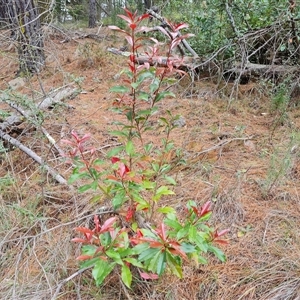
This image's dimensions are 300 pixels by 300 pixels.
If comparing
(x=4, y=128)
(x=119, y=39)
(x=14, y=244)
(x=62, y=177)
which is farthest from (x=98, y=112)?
(x=119, y=39)

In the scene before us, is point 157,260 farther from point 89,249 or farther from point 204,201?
point 204,201

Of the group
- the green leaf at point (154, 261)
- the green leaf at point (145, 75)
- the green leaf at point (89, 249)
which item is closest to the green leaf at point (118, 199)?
the green leaf at point (89, 249)

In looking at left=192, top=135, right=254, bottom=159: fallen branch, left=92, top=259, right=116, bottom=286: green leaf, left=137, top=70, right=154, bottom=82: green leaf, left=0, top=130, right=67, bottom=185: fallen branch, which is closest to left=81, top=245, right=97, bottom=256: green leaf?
left=92, top=259, right=116, bottom=286: green leaf

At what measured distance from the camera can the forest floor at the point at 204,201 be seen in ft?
4.64

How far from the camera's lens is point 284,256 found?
1.50 meters

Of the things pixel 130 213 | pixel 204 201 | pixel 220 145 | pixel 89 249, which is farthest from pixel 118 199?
pixel 220 145

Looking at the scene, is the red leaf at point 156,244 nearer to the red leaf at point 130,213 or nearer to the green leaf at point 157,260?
the green leaf at point 157,260

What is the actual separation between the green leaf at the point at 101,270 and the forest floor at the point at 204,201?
0.28 metres

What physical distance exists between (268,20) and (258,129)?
1558 millimetres

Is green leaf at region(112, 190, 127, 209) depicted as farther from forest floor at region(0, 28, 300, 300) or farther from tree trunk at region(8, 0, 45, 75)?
tree trunk at region(8, 0, 45, 75)

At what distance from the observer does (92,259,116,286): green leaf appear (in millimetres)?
1133

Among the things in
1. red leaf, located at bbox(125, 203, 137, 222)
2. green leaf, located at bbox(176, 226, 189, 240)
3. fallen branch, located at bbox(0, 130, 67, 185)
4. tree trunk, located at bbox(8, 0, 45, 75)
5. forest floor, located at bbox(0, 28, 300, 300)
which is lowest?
forest floor, located at bbox(0, 28, 300, 300)

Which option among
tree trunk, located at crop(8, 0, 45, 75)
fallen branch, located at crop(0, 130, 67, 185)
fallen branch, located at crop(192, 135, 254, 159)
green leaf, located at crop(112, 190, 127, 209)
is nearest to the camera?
green leaf, located at crop(112, 190, 127, 209)

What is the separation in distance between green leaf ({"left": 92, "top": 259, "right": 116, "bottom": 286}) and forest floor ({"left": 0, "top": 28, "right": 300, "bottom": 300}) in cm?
28
